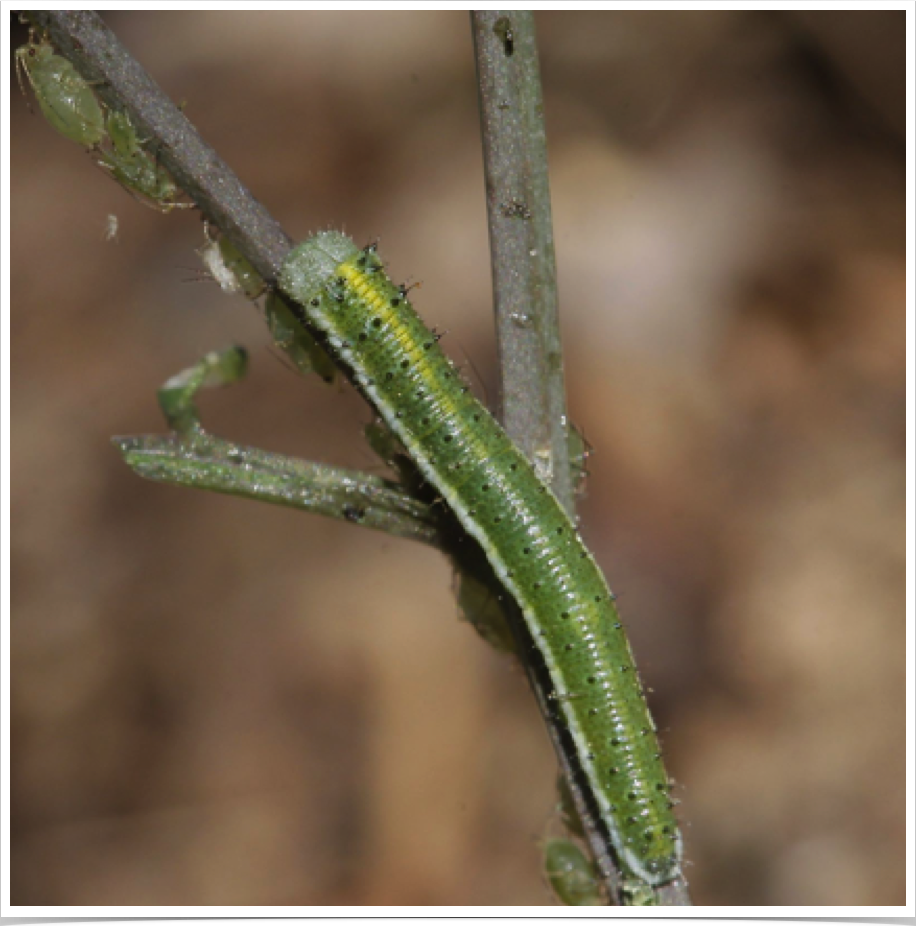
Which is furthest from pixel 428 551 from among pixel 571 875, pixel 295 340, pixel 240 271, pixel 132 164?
pixel 132 164

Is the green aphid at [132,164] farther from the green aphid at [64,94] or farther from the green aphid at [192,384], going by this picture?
the green aphid at [192,384]

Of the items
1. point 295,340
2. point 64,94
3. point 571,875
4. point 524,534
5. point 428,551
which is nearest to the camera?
point 64,94

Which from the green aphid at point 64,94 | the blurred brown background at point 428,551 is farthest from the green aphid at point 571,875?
the green aphid at point 64,94

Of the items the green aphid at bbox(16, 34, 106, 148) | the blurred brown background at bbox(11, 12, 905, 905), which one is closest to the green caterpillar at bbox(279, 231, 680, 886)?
the green aphid at bbox(16, 34, 106, 148)

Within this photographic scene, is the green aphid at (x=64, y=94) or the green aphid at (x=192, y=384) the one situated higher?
the green aphid at (x=64, y=94)

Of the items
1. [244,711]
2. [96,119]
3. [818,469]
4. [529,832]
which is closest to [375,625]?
[244,711]

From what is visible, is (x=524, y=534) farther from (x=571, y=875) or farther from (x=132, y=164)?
(x=132, y=164)

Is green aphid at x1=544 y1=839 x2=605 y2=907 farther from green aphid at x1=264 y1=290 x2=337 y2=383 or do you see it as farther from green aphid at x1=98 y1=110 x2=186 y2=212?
green aphid at x1=98 y1=110 x2=186 y2=212
